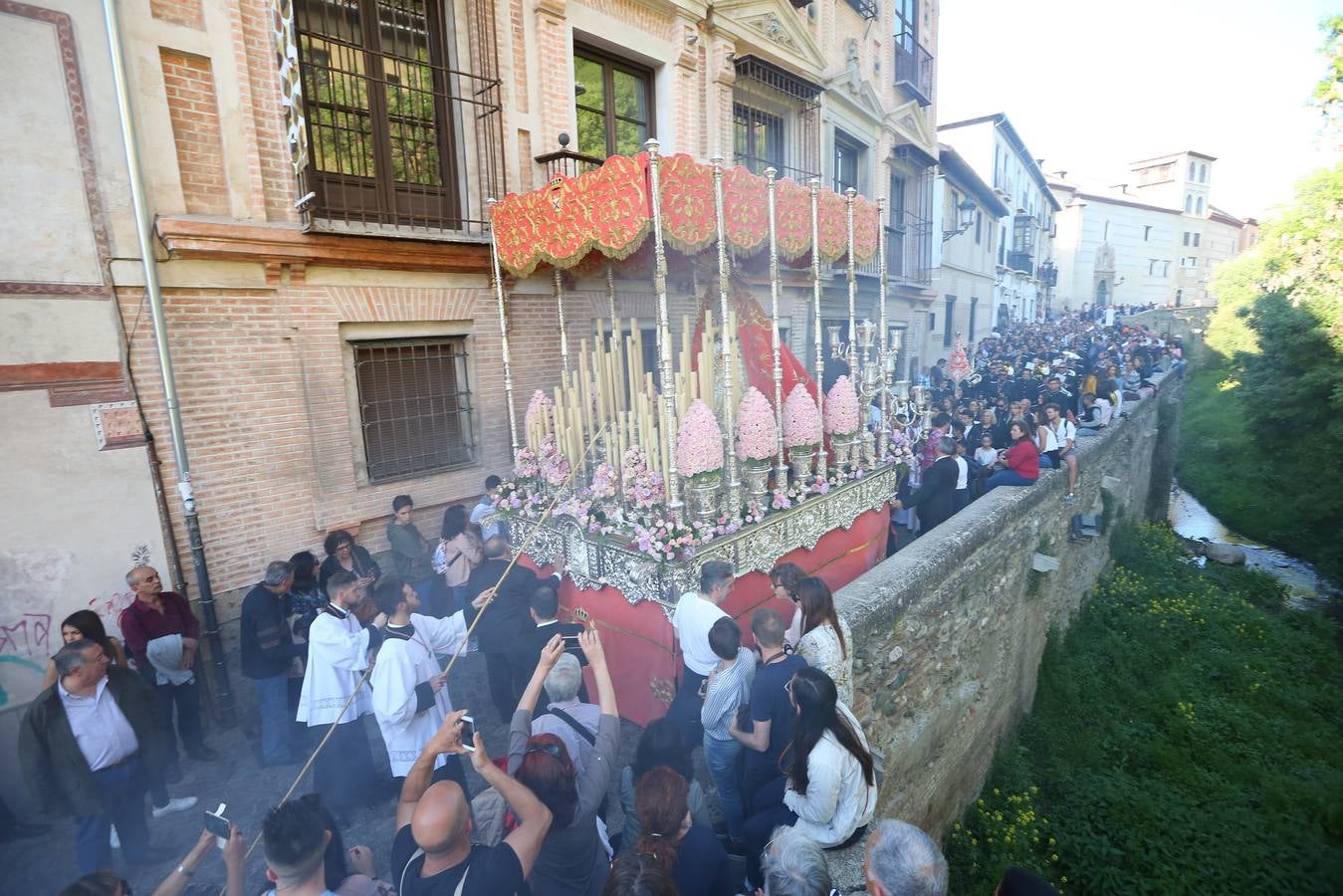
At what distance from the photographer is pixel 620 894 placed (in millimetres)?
2129

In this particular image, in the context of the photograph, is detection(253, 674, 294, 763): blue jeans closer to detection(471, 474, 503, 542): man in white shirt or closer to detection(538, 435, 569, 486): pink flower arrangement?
detection(471, 474, 503, 542): man in white shirt

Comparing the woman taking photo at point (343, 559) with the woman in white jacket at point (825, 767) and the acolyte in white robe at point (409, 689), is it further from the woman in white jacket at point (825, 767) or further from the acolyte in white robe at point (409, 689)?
the woman in white jacket at point (825, 767)

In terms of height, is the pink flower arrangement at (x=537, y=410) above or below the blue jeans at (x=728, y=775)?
above

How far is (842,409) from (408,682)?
501cm

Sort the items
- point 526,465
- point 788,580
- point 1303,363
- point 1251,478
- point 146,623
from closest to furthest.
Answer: point 788,580 < point 146,623 < point 526,465 < point 1303,363 < point 1251,478

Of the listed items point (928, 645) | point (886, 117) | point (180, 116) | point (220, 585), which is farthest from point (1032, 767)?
point (886, 117)

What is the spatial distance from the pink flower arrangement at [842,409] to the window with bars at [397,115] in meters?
4.31

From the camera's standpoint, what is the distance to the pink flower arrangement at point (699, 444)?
5.23 meters

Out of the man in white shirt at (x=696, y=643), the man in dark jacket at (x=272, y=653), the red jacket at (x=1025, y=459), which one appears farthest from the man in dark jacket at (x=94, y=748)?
the red jacket at (x=1025, y=459)

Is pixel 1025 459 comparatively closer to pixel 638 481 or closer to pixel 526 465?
pixel 638 481

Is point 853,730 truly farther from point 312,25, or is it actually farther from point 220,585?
point 312,25

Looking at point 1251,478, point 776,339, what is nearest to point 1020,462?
point 776,339

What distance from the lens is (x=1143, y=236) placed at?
1740 inches

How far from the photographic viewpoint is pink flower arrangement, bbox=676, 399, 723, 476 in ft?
17.2
